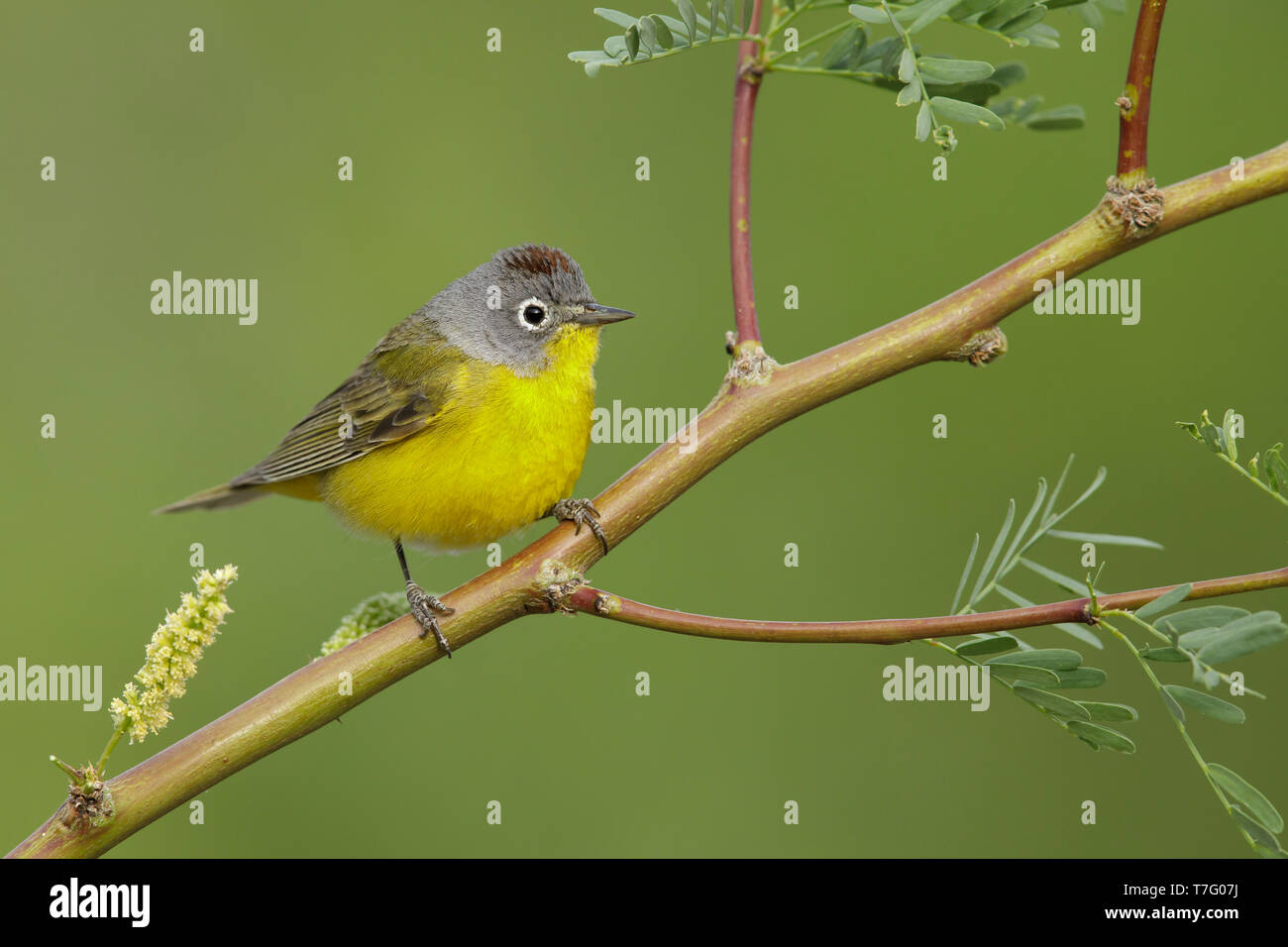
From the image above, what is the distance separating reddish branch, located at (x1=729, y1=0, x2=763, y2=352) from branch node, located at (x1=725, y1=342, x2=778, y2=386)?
0.11ft

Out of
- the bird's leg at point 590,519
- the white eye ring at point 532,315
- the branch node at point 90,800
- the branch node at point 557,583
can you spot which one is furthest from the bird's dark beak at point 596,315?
the branch node at point 90,800

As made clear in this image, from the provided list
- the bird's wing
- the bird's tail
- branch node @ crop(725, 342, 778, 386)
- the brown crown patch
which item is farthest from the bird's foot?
the bird's tail

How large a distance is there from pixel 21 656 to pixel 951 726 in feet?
14.5

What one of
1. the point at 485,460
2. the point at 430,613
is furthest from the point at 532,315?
the point at 430,613

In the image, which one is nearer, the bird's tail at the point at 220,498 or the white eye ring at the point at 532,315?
the white eye ring at the point at 532,315

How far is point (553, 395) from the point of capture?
397cm

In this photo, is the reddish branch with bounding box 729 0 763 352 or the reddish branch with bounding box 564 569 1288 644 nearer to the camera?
the reddish branch with bounding box 564 569 1288 644

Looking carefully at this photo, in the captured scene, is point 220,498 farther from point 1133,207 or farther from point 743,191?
point 1133,207

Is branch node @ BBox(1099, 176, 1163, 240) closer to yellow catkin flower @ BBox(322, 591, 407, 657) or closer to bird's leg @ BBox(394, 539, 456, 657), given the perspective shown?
bird's leg @ BBox(394, 539, 456, 657)

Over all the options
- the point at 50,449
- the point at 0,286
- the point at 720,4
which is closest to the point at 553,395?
the point at 720,4

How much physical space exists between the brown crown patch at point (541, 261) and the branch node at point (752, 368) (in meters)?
1.86

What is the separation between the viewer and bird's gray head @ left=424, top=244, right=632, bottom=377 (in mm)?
4094

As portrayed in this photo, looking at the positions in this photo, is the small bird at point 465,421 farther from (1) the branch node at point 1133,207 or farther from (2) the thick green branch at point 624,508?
(1) the branch node at point 1133,207

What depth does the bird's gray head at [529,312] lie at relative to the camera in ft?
13.4
